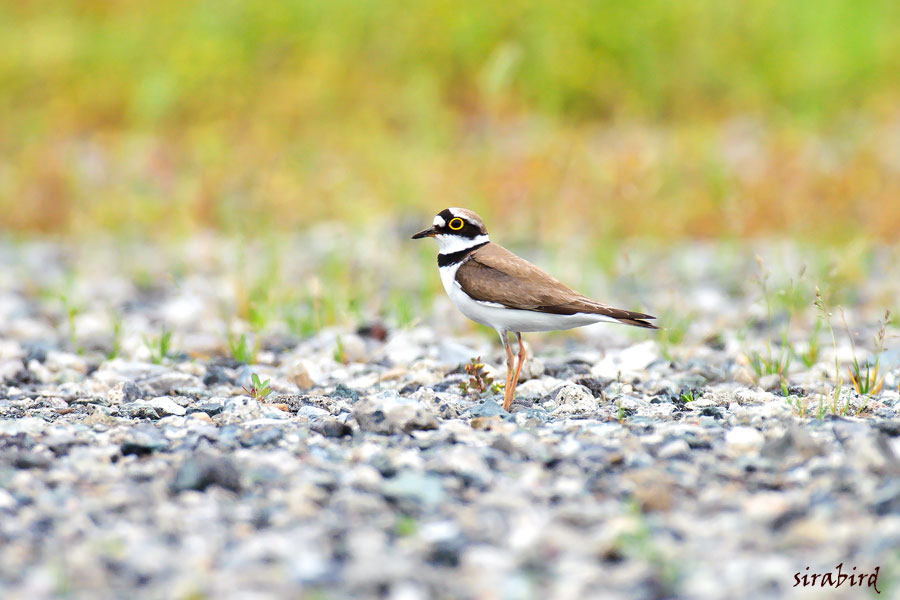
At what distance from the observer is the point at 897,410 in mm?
4480

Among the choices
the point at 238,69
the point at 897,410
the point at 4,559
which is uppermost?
the point at 238,69

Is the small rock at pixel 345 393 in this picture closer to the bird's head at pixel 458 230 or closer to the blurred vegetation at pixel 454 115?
the bird's head at pixel 458 230

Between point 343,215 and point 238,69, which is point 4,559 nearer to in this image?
point 343,215

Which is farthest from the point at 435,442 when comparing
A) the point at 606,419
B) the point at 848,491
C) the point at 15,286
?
the point at 15,286

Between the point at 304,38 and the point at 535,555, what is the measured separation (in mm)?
13830

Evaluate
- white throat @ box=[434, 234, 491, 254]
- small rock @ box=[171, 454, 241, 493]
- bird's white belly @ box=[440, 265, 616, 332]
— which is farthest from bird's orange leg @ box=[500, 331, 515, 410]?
small rock @ box=[171, 454, 241, 493]

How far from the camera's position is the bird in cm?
471

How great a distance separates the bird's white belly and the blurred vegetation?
11.6ft

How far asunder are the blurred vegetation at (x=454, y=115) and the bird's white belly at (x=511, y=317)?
140 inches

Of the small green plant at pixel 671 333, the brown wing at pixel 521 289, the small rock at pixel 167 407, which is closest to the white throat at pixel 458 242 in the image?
the brown wing at pixel 521 289

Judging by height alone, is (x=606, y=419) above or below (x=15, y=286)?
below

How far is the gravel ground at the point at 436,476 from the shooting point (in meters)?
2.78

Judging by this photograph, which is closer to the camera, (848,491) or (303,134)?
(848,491)

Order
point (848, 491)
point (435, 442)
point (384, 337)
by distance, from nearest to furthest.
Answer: point (848, 491) < point (435, 442) < point (384, 337)
